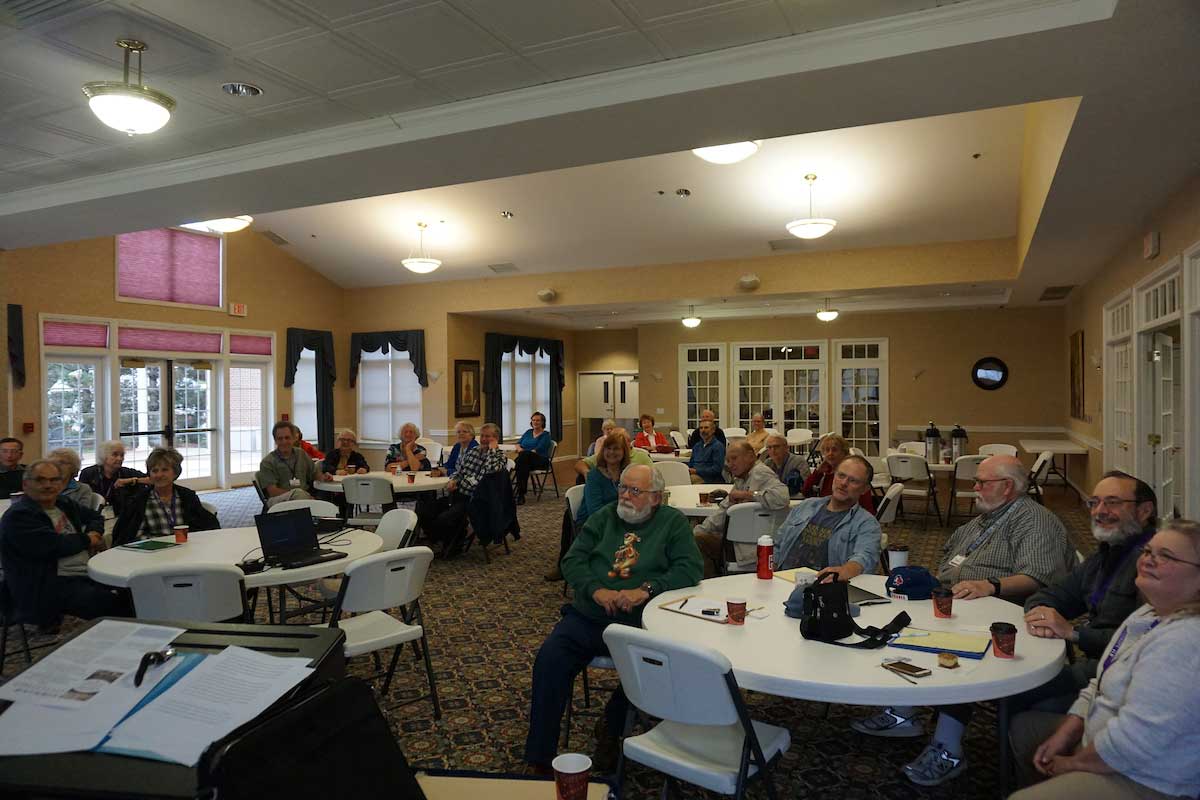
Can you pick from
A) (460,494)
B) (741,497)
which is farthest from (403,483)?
(741,497)

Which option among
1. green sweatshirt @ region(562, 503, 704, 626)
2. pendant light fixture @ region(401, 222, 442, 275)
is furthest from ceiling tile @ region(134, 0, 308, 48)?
pendant light fixture @ region(401, 222, 442, 275)

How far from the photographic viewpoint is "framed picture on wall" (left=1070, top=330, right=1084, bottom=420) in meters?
9.97

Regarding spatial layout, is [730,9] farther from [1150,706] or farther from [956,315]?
[956,315]

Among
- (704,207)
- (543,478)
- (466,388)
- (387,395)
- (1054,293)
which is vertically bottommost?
(543,478)

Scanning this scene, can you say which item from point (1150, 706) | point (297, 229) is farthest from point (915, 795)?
point (297, 229)

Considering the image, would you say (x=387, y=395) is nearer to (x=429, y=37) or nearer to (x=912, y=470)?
(x=912, y=470)

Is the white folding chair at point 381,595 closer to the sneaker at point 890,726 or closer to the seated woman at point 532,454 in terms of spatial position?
the sneaker at point 890,726

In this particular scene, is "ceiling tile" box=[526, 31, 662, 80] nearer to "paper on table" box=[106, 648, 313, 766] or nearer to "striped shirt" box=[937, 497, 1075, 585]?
"striped shirt" box=[937, 497, 1075, 585]

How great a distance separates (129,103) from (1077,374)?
11277mm

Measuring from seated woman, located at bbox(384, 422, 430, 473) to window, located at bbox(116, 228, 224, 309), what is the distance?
462 centimetres

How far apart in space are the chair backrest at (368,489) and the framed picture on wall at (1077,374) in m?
8.97

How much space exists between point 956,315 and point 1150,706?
39.8 feet

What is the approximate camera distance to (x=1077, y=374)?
1041cm

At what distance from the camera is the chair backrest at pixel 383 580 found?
3.21 m
